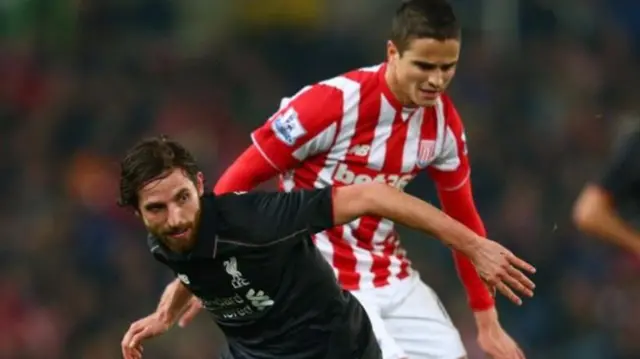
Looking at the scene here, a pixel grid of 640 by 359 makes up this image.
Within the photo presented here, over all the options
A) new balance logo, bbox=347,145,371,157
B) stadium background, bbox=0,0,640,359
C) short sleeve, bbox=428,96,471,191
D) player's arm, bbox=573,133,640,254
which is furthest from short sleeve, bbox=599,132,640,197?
stadium background, bbox=0,0,640,359

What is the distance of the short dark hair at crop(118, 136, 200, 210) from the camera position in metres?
4.36

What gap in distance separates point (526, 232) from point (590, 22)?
1436 mm

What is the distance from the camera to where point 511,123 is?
8930 millimetres

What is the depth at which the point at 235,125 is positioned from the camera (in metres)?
9.18

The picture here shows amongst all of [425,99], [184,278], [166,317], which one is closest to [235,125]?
[166,317]

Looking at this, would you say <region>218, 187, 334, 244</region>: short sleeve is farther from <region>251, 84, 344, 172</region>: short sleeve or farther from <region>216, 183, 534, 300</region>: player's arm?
<region>251, 84, 344, 172</region>: short sleeve

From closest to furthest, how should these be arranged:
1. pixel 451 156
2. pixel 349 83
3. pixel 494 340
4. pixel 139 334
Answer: pixel 139 334 < pixel 349 83 < pixel 451 156 < pixel 494 340

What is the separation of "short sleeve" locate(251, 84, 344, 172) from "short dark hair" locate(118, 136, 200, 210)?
608mm

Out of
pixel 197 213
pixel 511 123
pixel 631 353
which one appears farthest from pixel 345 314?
pixel 511 123

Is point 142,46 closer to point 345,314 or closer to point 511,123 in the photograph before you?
point 511,123

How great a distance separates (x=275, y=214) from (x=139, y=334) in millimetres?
829

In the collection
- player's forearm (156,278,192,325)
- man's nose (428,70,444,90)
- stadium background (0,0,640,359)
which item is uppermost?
man's nose (428,70,444,90)

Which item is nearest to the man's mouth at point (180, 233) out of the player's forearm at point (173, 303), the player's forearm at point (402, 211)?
the player's forearm at point (402, 211)

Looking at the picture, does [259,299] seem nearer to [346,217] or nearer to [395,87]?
[346,217]
